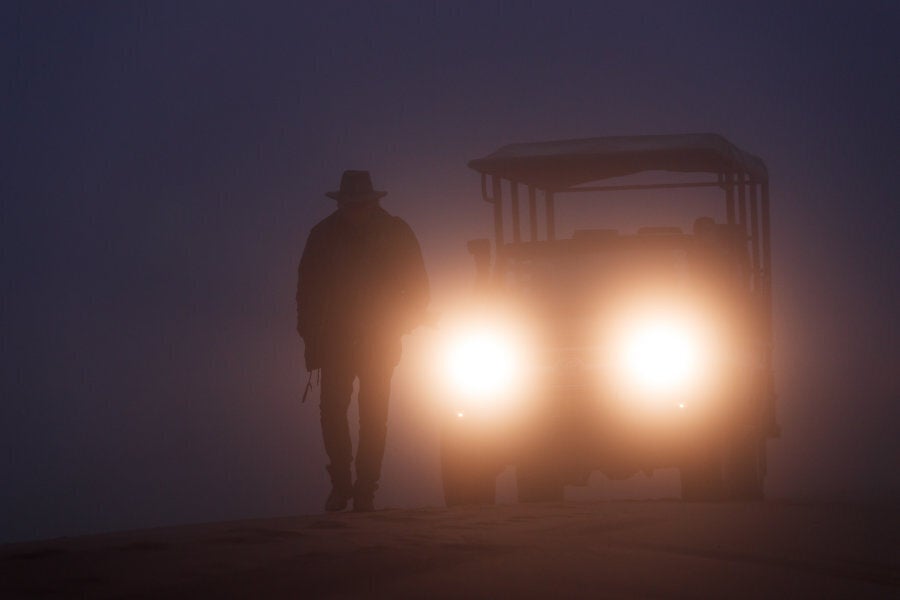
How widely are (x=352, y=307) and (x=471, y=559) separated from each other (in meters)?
4.18

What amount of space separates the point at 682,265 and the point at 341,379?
4.22 metres

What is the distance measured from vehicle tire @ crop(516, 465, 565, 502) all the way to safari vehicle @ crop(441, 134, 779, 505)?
14 millimetres

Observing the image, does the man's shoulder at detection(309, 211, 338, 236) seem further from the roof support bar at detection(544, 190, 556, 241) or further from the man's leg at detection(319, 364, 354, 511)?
the roof support bar at detection(544, 190, 556, 241)

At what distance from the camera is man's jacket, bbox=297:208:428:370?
11312mm

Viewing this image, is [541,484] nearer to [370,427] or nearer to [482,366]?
[482,366]

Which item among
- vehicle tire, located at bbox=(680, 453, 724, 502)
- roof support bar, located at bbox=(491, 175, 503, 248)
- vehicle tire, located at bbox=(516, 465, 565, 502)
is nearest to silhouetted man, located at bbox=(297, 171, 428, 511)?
vehicle tire, located at bbox=(516, 465, 565, 502)

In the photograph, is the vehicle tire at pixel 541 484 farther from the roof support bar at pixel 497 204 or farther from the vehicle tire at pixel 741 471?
the roof support bar at pixel 497 204

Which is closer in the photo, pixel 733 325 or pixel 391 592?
pixel 391 592

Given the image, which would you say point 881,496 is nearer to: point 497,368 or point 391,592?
point 497,368

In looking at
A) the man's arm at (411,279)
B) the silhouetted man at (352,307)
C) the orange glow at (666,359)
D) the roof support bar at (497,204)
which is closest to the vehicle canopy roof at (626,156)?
the roof support bar at (497,204)

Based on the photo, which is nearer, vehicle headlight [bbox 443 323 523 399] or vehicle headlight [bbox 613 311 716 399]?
vehicle headlight [bbox 613 311 716 399]

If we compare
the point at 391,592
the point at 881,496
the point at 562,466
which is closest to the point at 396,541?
the point at 391,592

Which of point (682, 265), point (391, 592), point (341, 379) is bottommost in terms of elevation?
point (391, 592)

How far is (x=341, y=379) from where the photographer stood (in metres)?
11.4
